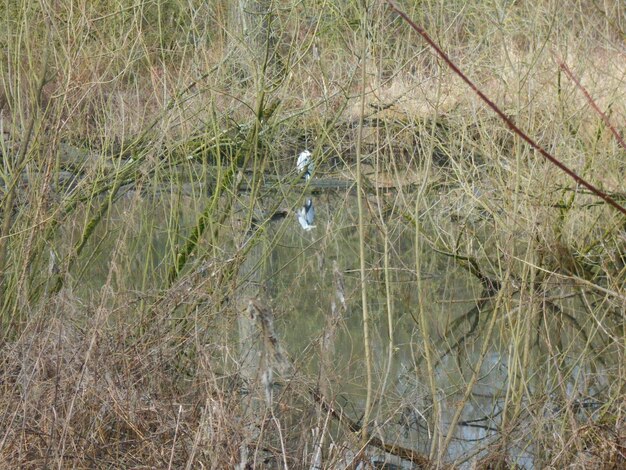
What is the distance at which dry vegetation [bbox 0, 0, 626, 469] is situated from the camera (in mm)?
3361

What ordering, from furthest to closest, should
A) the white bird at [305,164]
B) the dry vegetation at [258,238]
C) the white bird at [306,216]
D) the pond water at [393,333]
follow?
the white bird at [306,216] → the white bird at [305,164] → the pond water at [393,333] → the dry vegetation at [258,238]

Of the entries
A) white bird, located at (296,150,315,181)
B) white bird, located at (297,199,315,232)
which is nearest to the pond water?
white bird, located at (297,199,315,232)

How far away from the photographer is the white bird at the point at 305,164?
5.24 metres

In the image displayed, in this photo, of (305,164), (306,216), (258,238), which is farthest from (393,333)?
(306,216)

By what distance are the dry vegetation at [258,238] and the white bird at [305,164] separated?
0.09 metres

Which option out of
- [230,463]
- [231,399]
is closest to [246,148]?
[231,399]

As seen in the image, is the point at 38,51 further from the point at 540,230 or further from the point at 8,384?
the point at 540,230

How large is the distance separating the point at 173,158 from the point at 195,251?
0.56 m

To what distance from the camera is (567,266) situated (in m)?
5.76

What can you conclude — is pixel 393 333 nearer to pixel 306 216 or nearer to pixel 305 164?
pixel 305 164

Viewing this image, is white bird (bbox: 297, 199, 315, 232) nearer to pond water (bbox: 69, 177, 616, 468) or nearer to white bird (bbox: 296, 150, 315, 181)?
pond water (bbox: 69, 177, 616, 468)

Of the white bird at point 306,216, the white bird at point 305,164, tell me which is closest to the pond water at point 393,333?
the white bird at point 306,216

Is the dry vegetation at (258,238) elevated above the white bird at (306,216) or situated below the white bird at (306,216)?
above

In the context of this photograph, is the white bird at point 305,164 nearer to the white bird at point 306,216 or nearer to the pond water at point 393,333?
the pond water at point 393,333
